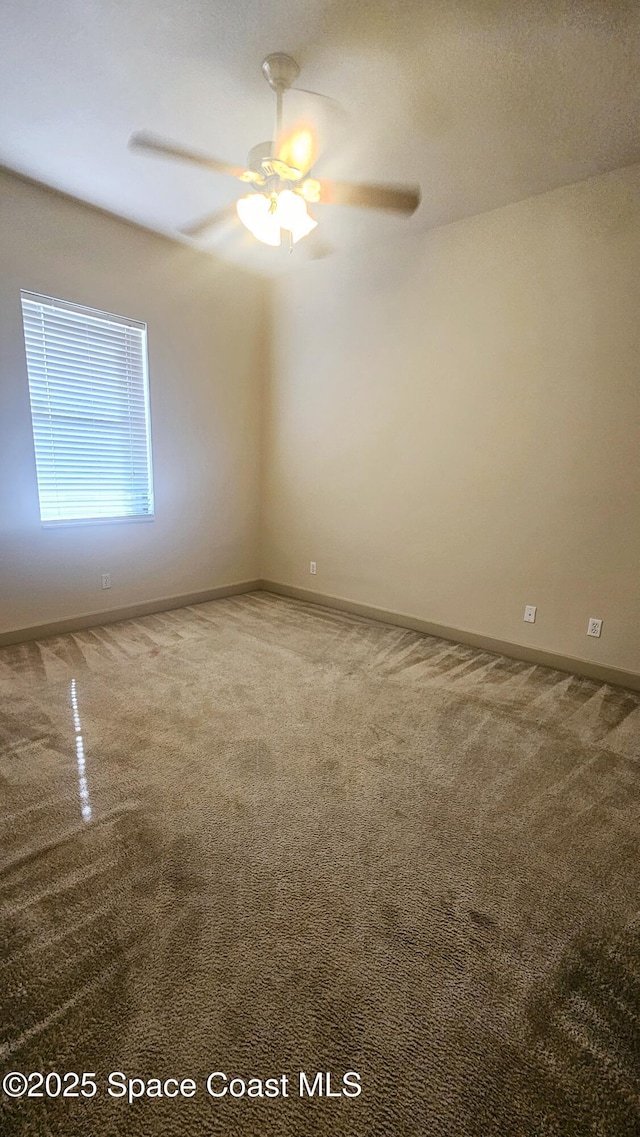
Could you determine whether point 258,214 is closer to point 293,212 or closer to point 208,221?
point 293,212

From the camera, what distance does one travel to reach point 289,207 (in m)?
2.11

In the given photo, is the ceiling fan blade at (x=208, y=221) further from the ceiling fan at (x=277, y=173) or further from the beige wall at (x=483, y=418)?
the beige wall at (x=483, y=418)

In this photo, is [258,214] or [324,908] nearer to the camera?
[324,908]

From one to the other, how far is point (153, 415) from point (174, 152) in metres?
1.69

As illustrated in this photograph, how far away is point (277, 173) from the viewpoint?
2094mm

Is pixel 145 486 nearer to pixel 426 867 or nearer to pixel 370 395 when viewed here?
pixel 370 395

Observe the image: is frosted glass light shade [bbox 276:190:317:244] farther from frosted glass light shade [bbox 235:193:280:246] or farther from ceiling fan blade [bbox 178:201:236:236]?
ceiling fan blade [bbox 178:201:236:236]

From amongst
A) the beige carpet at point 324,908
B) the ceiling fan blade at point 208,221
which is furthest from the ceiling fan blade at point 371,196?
the beige carpet at point 324,908

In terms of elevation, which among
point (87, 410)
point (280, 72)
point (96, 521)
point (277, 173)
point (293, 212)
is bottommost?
point (96, 521)

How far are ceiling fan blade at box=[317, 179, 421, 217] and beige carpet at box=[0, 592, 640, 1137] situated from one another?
3.02 m

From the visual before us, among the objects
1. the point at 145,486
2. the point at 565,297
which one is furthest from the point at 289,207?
the point at 145,486

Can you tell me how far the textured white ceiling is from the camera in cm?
175

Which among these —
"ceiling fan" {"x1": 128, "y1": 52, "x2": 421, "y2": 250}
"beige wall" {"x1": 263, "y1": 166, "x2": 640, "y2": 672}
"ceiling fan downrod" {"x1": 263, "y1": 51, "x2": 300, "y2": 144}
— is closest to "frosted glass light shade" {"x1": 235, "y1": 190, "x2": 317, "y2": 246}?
"ceiling fan" {"x1": 128, "y1": 52, "x2": 421, "y2": 250}

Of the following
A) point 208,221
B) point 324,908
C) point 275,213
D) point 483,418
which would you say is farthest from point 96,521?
point 324,908
